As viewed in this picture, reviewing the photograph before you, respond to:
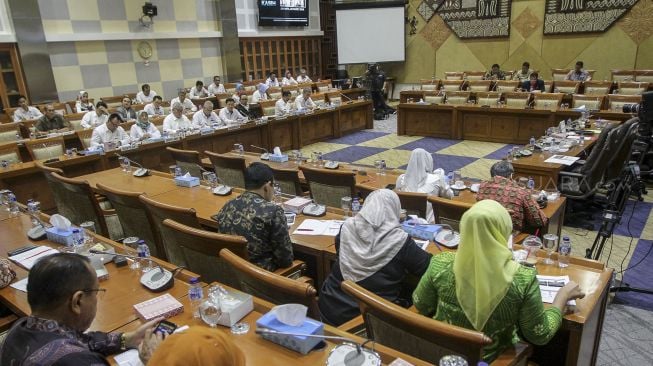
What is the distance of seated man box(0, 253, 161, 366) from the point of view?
1504 mm

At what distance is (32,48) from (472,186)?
9.25 metres

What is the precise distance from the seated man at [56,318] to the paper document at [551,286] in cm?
172

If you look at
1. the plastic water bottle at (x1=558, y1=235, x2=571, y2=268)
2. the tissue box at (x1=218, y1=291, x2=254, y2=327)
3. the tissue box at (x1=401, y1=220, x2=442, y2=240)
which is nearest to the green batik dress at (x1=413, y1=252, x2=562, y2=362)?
the plastic water bottle at (x1=558, y1=235, x2=571, y2=268)

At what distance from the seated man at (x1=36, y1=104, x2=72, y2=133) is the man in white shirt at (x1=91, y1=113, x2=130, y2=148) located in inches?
61.2

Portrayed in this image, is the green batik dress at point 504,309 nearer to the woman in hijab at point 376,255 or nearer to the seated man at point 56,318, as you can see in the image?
the woman in hijab at point 376,255

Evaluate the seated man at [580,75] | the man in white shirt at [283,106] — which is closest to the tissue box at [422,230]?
→ the man in white shirt at [283,106]

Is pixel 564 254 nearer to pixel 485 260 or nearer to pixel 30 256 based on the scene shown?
pixel 485 260

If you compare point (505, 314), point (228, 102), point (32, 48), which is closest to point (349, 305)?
point (505, 314)

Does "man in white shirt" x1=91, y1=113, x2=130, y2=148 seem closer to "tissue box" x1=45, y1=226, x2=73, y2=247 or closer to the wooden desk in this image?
"tissue box" x1=45, y1=226, x2=73, y2=247

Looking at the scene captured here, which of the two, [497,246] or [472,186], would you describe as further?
[472,186]

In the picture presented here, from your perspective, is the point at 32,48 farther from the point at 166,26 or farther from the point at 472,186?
the point at 472,186

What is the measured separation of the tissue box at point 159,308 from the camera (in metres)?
2.07

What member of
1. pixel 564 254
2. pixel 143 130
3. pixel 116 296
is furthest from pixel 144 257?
pixel 143 130

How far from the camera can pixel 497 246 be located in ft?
5.73
